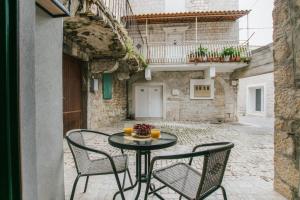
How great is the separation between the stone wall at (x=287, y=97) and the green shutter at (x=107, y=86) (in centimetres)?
579

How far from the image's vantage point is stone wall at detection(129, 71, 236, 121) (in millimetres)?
10117

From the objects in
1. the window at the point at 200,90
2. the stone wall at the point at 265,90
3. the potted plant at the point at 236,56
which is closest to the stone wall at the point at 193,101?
the window at the point at 200,90

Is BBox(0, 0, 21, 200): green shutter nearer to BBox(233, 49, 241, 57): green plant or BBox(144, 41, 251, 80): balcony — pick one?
BBox(144, 41, 251, 80): balcony

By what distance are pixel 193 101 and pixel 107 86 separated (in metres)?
4.65

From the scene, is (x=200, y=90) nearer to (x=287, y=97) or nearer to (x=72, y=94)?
(x=72, y=94)

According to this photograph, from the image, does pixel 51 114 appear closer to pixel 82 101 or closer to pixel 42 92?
pixel 42 92

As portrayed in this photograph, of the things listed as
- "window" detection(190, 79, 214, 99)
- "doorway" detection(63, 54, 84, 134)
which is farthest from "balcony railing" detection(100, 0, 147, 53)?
"window" detection(190, 79, 214, 99)

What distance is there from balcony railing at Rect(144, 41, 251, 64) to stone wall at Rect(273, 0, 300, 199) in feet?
21.1

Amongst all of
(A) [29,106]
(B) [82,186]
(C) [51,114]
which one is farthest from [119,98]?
(A) [29,106]

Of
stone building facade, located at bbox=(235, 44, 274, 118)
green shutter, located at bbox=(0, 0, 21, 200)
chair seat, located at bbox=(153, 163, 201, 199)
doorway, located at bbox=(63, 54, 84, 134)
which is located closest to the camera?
green shutter, located at bbox=(0, 0, 21, 200)

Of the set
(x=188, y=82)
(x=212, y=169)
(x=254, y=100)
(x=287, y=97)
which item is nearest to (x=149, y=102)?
(x=188, y=82)

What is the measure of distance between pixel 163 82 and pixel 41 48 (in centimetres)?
906

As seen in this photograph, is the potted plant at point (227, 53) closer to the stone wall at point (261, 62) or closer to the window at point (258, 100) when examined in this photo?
the stone wall at point (261, 62)

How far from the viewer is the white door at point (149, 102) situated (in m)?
10.5
